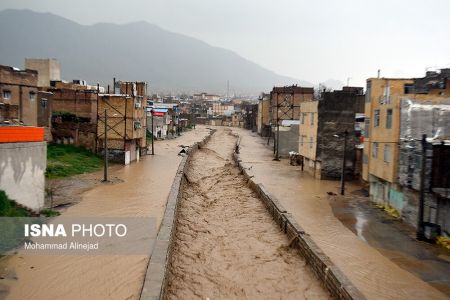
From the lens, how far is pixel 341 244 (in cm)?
1464

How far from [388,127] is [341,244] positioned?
7.49m

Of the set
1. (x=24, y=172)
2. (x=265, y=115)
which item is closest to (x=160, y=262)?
(x=24, y=172)

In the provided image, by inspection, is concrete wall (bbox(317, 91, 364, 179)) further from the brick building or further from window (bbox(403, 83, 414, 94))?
the brick building

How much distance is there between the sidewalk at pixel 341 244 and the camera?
36.1 ft

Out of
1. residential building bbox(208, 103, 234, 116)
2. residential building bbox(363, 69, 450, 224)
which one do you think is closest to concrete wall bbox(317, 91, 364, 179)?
residential building bbox(363, 69, 450, 224)

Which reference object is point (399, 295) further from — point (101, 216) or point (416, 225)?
point (101, 216)

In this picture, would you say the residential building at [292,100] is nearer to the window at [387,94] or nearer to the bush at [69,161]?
the bush at [69,161]

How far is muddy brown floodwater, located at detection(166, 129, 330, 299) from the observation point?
11477 millimetres

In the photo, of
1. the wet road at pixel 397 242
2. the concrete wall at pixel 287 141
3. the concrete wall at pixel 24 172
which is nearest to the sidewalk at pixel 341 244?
the wet road at pixel 397 242

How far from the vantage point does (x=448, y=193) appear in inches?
579

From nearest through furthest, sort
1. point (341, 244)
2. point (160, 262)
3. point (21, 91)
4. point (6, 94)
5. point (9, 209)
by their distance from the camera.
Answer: point (160, 262) < point (9, 209) < point (341, 244) < point (6, 94) < point (21, 91)

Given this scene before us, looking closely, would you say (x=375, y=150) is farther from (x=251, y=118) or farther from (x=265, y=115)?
(x=251, y=118)

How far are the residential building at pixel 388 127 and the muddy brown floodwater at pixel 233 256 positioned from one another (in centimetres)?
591

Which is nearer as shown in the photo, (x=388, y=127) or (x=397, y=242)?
(x=397, y=242)
